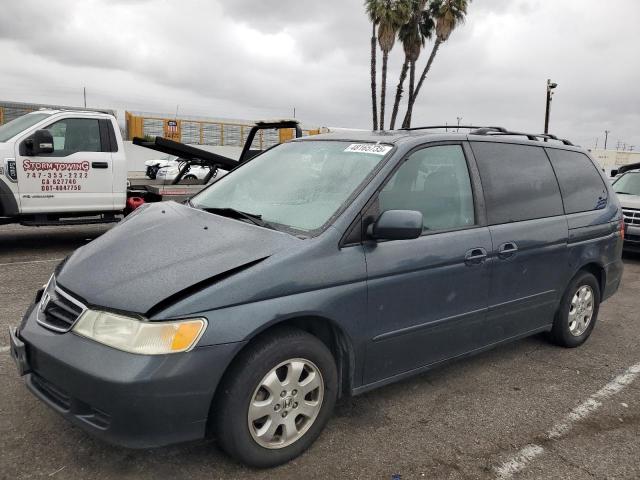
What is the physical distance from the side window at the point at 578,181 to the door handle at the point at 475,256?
4.08ft

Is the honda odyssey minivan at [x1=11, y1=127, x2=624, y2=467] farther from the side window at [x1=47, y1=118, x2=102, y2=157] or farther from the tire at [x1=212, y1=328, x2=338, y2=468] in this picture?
the side window at [x1=47, y1=118, x2=102, y2=157]

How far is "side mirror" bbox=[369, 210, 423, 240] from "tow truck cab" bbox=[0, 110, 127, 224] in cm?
585

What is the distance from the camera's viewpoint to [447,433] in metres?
3.07

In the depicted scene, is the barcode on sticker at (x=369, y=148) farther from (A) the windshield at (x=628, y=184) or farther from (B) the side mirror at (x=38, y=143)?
(A) the windshield at (x=628, y=184)

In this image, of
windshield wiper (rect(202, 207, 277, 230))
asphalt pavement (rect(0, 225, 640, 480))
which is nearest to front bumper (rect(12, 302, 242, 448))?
asphalt pavement (rect(0, 225, 640, 480))

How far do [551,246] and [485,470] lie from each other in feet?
6.09

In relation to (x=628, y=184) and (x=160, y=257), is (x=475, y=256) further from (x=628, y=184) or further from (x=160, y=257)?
(x=628, y=184)

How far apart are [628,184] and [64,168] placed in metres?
9.51

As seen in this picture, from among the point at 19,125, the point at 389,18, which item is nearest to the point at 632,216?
the point at 19,125

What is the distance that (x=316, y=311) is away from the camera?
2.61 m

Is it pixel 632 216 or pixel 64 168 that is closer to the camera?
pixel 64 168

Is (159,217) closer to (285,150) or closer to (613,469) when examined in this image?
(285,150)

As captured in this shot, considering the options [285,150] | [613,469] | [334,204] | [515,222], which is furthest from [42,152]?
[613,469]

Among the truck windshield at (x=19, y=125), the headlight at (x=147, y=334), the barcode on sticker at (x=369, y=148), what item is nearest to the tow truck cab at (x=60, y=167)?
the truck windshield at (x=19, y=125)
